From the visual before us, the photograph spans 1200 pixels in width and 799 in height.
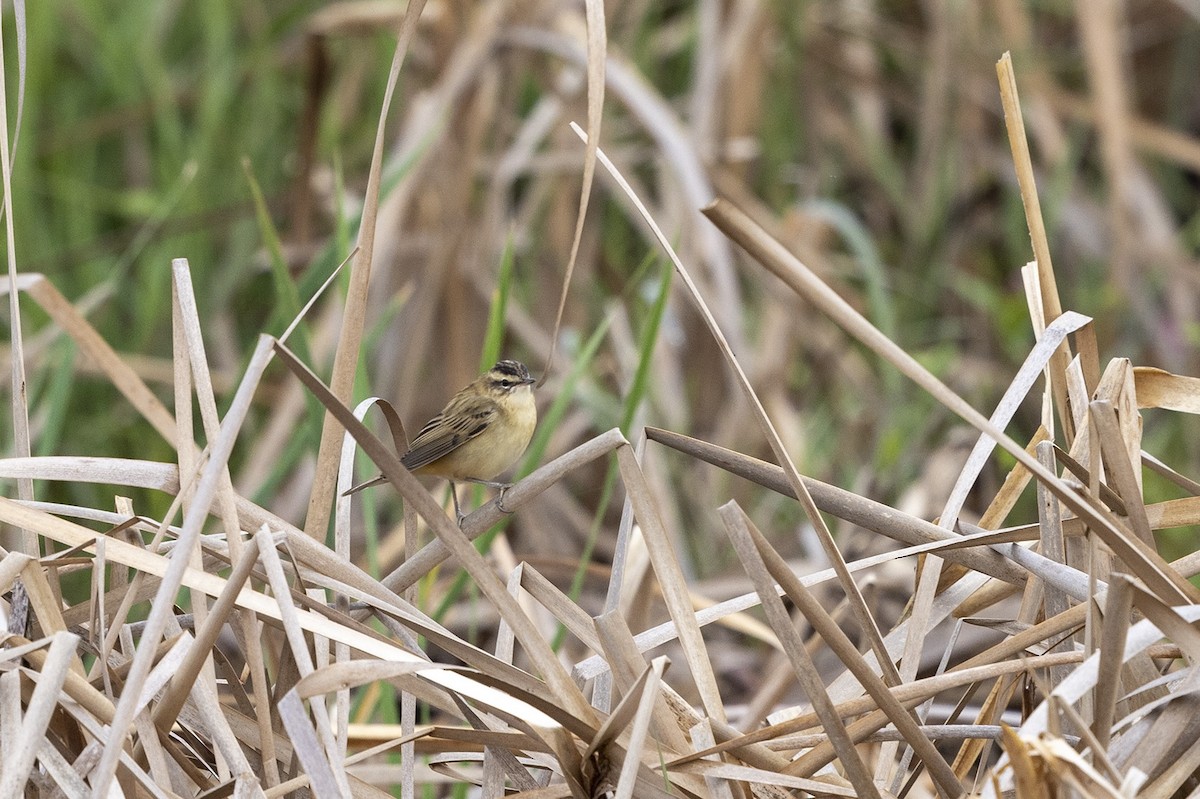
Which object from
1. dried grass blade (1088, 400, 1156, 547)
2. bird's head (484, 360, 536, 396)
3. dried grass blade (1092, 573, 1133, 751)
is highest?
dried grass blade (1088, 400, 1156, 547)

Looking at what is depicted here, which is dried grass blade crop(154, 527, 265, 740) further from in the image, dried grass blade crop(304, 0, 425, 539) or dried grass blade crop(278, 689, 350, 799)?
dried grass blade crop(304, 0, 425, 539)

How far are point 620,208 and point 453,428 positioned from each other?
2.91m

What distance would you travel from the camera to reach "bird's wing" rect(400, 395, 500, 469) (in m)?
3.49

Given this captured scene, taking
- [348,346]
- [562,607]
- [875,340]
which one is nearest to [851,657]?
[875,340]

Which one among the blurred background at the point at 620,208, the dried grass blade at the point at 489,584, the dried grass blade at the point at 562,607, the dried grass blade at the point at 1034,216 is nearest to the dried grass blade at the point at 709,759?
the dried grass blade at the point at 489,584

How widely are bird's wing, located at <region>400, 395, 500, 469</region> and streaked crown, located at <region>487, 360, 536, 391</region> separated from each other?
6cm

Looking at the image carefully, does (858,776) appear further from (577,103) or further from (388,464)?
(577,103)

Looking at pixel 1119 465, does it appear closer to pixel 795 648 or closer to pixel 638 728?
pixel 795 648

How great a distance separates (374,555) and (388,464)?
101cm

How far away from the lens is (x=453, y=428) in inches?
141

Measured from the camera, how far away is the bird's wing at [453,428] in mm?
3486

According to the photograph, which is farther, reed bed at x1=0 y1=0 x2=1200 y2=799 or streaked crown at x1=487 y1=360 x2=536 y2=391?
streaked crown at x1=487 y1=360 x2=536 y2=391

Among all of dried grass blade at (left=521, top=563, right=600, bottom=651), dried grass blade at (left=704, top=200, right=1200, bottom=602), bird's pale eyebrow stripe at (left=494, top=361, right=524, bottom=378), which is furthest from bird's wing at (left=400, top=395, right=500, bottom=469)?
dried grass blade at (left=704, top=200, right=1200, bottom=602)

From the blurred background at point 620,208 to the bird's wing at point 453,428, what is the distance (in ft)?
3.07
